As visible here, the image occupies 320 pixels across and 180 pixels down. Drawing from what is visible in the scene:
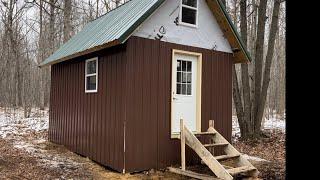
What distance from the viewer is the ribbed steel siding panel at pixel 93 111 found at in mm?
8133

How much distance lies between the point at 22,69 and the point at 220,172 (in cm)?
2849

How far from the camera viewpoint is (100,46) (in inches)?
318

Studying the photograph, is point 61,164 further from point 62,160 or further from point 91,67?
point 91,67

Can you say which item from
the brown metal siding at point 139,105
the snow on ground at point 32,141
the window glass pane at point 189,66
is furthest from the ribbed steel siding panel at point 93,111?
the window glass pane at point 189,66

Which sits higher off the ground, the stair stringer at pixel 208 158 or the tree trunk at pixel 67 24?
the tree trunk at pixel 67 24

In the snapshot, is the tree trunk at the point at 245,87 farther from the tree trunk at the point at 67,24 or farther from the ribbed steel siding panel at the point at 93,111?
the tree trunk at the point at 67,24

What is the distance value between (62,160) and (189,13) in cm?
522

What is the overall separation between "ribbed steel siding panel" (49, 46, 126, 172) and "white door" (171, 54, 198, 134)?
1.46 m

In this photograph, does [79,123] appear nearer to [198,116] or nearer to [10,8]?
[198,116]

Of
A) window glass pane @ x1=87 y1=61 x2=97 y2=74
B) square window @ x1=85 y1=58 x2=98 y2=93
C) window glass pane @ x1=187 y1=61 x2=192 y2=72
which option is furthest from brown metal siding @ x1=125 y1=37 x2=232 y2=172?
window glass pane @ x1=87 y1=61 x2=97 y2=74

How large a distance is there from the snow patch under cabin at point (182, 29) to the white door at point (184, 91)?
0.50 metres

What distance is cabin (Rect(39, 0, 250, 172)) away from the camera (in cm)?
797

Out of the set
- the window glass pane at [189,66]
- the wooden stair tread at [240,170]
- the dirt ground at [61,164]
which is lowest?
the dirt ground at [61,164]

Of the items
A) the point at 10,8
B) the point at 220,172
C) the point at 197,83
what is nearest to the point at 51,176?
the point at 220,172
